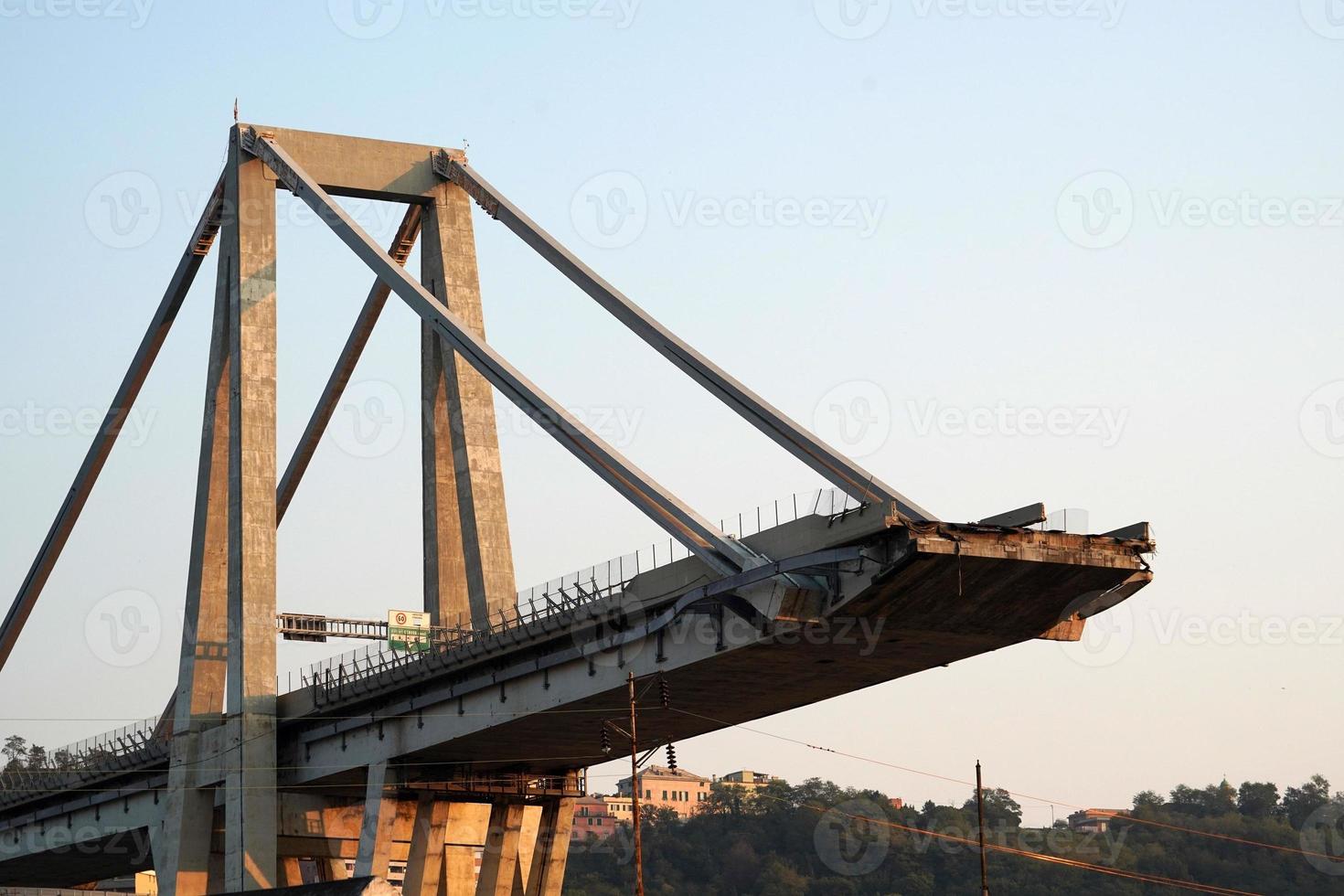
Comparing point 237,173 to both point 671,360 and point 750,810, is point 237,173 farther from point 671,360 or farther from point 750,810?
point 750,810

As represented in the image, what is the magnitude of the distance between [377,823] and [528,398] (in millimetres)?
14716

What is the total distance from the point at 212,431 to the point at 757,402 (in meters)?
24.9

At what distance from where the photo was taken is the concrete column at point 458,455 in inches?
2429

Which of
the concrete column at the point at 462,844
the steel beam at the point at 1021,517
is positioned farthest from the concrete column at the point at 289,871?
the steel beam at the point at 1021,517

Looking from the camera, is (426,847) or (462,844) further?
(462,844)

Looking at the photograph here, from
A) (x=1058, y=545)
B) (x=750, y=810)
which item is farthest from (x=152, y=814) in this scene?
(x=750, y=810)

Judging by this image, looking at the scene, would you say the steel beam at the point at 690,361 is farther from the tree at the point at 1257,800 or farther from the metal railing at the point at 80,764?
the tree at the point at 1257,800

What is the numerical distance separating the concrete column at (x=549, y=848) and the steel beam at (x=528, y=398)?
686 inches

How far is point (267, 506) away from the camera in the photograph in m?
62.4

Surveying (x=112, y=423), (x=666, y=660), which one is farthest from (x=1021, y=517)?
(x=112, y=423)

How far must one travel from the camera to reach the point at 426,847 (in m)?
59.7

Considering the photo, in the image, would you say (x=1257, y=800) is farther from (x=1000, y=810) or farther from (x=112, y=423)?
(x=112, y=423)

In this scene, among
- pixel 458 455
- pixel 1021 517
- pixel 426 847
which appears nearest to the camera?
pixel 1021 517

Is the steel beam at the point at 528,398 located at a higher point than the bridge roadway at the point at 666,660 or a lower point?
higher
